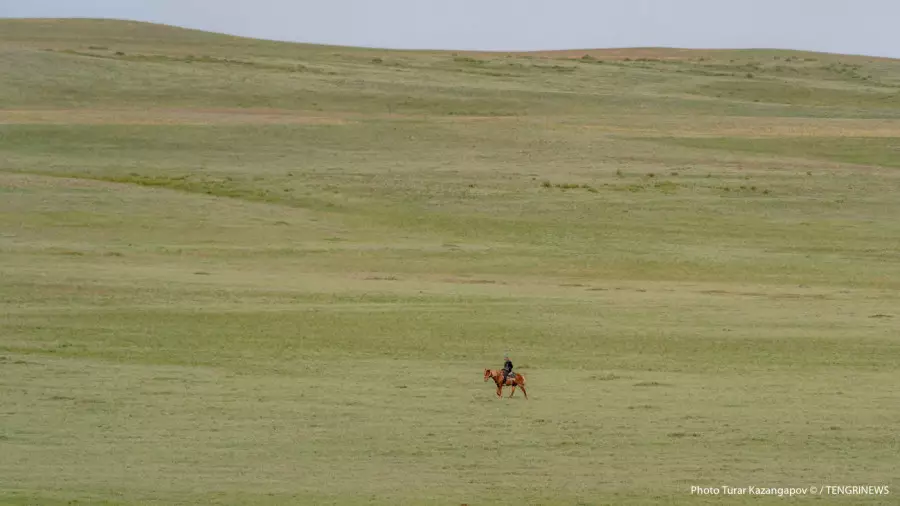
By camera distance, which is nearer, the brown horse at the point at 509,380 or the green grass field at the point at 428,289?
the green grass field at the point at 428,289

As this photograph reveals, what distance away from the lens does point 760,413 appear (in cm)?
1551

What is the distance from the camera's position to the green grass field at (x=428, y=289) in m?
13.5

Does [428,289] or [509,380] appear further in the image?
[428,289]

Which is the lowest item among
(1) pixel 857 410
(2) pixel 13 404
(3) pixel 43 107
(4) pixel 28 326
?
(2) pixel 13 404

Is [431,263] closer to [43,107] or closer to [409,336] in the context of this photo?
[409,336]

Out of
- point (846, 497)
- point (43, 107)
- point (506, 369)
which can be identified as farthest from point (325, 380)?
point (43, 107)

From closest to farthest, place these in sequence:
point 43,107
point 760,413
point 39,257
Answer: point 760,413 < point 39,257 < point 43,107

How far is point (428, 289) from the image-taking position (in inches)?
974

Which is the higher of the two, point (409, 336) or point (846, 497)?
point (409, 336)

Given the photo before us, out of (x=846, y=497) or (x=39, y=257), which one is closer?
(x=846, y=497)

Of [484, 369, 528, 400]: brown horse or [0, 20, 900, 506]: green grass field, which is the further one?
[484, 369, 528, 400]: brown horse

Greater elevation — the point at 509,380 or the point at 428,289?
the point at 428,289

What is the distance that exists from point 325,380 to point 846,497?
704 cm

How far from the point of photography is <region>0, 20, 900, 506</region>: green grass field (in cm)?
1352
